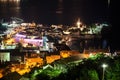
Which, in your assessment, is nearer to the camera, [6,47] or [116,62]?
[116,62]

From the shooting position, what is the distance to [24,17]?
85.1 ft

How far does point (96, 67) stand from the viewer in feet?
15.9

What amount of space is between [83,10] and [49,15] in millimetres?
4897

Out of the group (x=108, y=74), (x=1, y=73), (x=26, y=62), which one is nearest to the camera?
(x=108, y=74)

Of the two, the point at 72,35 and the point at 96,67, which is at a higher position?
the point at 96,67

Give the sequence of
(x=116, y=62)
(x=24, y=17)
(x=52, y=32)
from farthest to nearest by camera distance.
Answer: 1. (x=24, y=17)
2. (x=52, y=32)
3. (x=116, y=62)

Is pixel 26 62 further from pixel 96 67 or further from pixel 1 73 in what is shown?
pixel 96 67

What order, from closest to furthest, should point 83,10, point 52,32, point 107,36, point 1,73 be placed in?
point 1,73
point 107,36
point 52,32
point 83,10

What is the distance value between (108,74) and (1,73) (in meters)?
3.83

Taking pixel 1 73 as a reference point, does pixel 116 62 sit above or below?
above

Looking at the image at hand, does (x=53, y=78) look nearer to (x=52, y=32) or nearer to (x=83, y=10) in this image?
(x=52, y=32)

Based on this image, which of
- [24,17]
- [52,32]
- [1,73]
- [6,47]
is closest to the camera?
[1,73]

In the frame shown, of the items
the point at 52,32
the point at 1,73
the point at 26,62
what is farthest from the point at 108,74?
the point at 52,32

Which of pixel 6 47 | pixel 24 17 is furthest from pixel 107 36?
pixel 24 17
